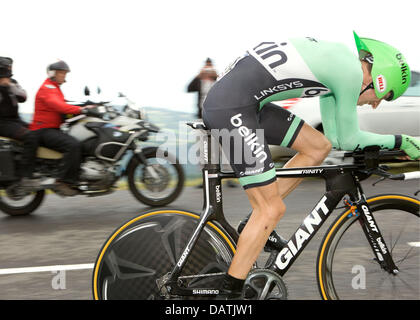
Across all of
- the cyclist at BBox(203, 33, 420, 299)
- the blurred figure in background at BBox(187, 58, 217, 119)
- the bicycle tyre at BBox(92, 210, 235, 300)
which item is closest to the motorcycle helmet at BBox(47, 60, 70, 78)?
the blurred figure in background at BBox(187, 58, 217, 119)

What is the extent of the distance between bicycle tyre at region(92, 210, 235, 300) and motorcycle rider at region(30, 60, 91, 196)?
3982 mm

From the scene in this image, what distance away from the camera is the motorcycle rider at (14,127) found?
292 inches

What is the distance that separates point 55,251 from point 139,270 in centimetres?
249

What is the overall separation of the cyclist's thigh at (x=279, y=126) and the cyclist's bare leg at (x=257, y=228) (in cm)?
37

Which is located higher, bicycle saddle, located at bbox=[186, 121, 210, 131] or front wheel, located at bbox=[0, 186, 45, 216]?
bicycle saddle, located at bbox=[186, 121, 210, 131]

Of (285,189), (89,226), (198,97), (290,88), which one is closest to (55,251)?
(89,226)

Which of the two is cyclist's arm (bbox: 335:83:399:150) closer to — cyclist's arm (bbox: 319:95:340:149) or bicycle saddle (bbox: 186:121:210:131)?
cyclist's arm (bbox: 319:95:340:149)

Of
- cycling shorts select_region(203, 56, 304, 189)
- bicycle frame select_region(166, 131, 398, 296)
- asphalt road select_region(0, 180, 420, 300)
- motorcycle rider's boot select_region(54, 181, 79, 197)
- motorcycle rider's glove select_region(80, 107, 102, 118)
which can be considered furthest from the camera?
motorcycle rider's glove select_region(80, 107, 102, 118)

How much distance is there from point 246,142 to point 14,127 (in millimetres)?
4861

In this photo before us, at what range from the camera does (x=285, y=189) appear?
3646mm

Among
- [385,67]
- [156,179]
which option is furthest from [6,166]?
[385,67]

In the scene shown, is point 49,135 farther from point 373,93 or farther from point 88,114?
point 373,93

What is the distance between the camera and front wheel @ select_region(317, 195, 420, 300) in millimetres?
3543
